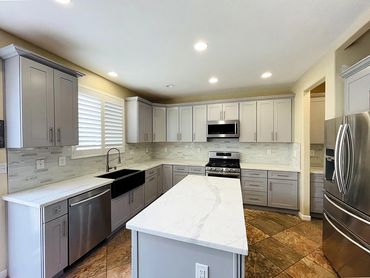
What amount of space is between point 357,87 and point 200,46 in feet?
5.62

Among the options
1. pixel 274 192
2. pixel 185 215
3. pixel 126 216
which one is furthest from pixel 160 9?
pixel 274 192

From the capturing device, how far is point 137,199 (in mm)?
3293

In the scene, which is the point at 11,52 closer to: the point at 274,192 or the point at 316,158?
the point at 274,192

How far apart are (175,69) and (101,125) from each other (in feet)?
5.39

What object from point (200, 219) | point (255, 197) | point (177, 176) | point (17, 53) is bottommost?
→ point (255, 197)

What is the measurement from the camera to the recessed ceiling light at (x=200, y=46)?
2115 millimetres

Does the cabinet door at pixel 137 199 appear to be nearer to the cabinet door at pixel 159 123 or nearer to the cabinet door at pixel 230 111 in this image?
the cabinet door at pixel 159 123

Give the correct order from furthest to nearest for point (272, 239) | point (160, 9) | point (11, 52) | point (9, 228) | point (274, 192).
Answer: point (274, 192)
point (272, 239)
point (9, 228)
point (11, 52)
point (160, 9)

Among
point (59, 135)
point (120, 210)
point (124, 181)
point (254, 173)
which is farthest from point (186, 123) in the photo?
point (59, 135)

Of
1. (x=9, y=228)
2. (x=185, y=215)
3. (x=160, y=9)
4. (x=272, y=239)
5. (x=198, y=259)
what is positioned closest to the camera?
(x=198, y=259)

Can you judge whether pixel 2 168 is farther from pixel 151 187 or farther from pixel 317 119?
pixel 317 119

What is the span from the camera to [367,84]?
1633 millimetres

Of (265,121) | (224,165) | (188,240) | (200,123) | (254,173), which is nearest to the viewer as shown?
(188,240)

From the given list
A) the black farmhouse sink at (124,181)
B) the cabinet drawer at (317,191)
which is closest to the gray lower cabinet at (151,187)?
the black farmhouse sink at (124,181)
